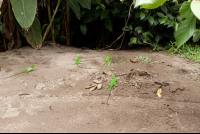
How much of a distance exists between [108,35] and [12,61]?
1.98 m

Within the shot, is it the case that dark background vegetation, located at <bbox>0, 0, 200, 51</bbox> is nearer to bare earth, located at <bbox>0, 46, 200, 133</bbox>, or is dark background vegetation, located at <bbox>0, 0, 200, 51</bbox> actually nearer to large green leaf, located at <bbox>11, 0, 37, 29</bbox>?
large green leaf, located at <bbox>11, 0, 37, 29</bbox>

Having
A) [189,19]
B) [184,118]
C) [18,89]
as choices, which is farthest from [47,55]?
[189,19]

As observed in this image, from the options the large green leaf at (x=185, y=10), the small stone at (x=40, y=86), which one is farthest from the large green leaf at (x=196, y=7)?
the small stone at (x=40, y=86)

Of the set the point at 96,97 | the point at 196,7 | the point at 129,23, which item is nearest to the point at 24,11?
the point at 96,97

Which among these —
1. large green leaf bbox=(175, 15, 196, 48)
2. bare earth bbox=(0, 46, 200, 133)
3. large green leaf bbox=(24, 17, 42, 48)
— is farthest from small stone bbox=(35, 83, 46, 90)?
large green leaf bbox=(175, 15, 196, 48)

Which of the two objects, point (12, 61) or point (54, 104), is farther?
point (12, 61)

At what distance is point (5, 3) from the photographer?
2.46 m

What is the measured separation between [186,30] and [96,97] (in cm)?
101

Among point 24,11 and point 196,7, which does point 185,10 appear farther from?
point 24,11

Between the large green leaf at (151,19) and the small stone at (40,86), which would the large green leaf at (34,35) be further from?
the large green leaf at (151,19)

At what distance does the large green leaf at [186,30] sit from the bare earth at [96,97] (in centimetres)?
66

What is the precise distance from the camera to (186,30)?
0.68 meters

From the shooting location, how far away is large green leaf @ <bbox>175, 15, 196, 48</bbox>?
0.67 metres

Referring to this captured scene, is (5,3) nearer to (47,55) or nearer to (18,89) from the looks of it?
(47,55)
